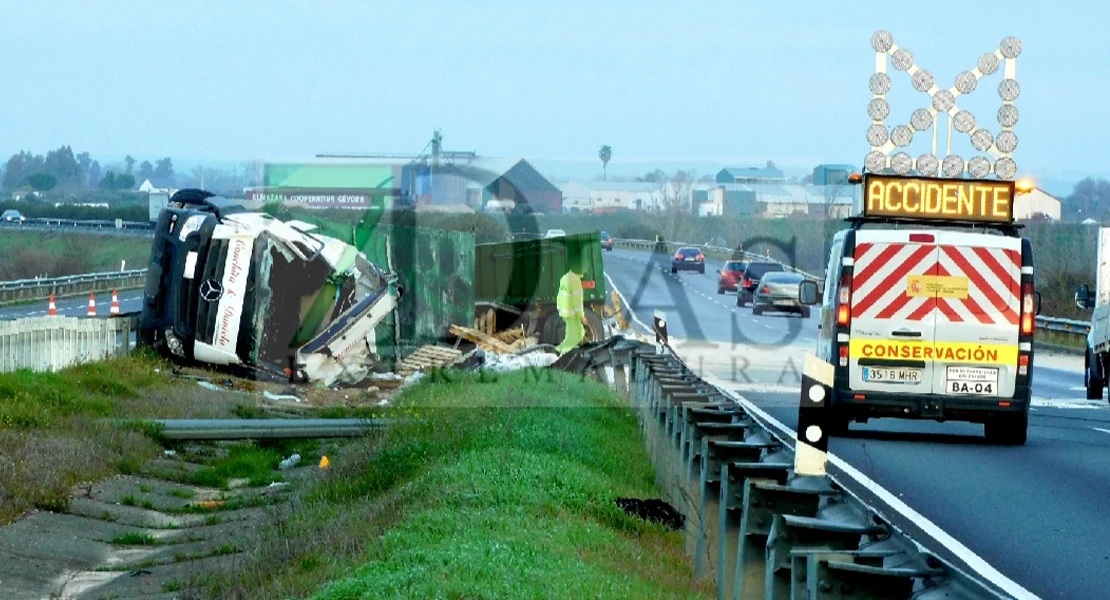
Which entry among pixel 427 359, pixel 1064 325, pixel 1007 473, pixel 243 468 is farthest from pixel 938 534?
pixel 1064 325

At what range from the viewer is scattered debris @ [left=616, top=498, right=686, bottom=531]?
11.1 m

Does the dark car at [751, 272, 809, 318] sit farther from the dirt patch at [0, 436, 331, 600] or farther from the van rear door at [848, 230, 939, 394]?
the dirt patch at [0, 436, 331, 600]

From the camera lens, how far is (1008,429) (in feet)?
58.1

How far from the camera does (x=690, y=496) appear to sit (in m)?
10.3

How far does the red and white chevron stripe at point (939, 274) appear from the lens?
671 inches

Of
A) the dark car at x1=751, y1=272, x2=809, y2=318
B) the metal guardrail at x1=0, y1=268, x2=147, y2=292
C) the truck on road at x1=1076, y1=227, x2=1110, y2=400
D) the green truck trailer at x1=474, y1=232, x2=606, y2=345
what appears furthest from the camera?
the metal guardrail at x1=0, y1=268, x2=147, y2=292

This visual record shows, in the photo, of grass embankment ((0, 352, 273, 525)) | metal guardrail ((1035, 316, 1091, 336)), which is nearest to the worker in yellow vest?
grass embankment ((0, 352, 273, 525))

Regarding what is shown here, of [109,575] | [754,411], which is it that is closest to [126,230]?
[754,411]

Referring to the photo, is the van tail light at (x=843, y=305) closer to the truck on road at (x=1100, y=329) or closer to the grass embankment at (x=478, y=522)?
the grass embankment at (x=478, y=522)

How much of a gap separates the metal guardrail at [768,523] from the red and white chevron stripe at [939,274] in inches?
164

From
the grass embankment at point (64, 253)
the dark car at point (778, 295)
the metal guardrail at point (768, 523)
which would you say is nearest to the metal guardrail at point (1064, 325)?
the dark car at point (778, 295)

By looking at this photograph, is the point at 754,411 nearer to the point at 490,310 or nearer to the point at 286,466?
the point at 286,466

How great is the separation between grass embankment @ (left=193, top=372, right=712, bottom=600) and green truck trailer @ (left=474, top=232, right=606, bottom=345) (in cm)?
1819

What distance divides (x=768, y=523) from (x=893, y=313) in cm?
1062
